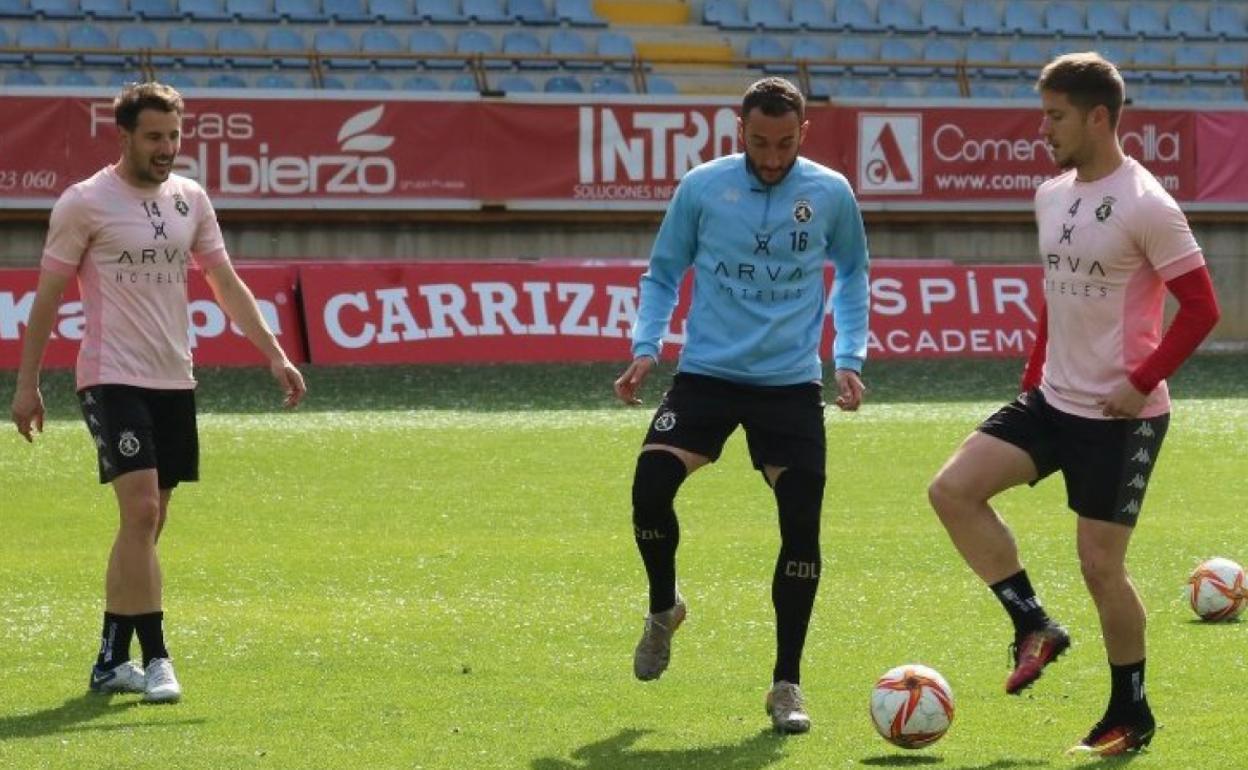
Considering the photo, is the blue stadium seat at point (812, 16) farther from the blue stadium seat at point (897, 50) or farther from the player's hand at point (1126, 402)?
the player's hand at point (1126, 402)

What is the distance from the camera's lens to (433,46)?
24797mm

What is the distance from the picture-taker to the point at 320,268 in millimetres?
19156

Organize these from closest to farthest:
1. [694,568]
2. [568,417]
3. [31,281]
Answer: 1. [694,568]
2. [568,417]
3. [31,281]

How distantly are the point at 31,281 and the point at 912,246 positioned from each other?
900 centimetres

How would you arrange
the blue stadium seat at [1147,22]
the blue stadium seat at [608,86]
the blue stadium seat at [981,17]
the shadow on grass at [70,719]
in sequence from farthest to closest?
the blue stadium seat at [1147,22] → the blue stadium seat at [981,17] → the blue stadium seat at [608,86] → the shadow on grass at [70,719]

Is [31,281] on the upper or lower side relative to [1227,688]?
upper

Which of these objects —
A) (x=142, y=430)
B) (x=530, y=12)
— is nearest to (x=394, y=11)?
(x=530, y=12)

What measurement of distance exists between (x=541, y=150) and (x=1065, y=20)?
29.5ft

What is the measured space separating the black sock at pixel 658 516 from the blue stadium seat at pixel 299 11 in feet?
62.4

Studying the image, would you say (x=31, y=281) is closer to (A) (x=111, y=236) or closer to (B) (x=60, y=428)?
(B) (x=60, y=428)

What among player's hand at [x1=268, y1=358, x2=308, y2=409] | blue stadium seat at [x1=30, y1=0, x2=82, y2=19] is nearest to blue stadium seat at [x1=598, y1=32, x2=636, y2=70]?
blue stadium seat at [x1=30, y1=0, x2=82, y2=19]

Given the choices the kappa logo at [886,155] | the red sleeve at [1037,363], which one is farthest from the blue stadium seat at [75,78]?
the red sleeve at [1037,363]

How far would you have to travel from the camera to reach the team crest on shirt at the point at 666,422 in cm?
671

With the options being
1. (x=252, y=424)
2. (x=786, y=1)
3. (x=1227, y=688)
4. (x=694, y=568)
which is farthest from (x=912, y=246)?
(x=1227, y=688)
